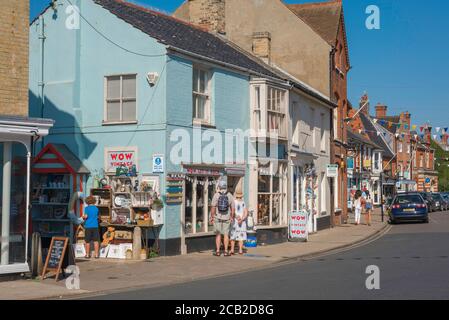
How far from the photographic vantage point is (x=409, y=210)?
35.5 metres

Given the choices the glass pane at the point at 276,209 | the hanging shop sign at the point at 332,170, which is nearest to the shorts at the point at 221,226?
the glass pane at the point at 276,209

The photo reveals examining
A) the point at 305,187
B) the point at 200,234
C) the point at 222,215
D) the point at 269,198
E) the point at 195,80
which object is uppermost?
the point at 195,80

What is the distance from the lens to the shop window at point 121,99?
18.7 meters

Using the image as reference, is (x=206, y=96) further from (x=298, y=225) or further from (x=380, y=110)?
(x=380, y=110)

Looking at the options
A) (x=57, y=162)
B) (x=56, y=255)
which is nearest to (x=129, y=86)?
(x=57, y=162)

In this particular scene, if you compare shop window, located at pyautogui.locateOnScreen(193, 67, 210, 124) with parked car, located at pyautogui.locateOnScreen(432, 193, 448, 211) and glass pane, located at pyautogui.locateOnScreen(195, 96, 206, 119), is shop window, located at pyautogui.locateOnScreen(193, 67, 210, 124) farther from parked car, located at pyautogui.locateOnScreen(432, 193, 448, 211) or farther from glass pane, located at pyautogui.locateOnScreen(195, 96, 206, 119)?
parked car, located at pyautogui.locateOnScreen(432, 193, 448, 211)

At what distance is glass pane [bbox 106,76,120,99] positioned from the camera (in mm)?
18953

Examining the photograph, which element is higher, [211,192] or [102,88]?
[102,88]

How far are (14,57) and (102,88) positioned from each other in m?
5.14

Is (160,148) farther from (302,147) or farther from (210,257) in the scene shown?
(302,147)

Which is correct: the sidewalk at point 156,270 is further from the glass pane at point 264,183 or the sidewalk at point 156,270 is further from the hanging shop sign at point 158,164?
the hanging shop sign at point 158,164

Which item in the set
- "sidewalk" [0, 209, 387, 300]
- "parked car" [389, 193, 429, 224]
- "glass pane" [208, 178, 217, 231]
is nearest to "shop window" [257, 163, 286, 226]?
"sidewalk" [0, 209, 387, 300]
